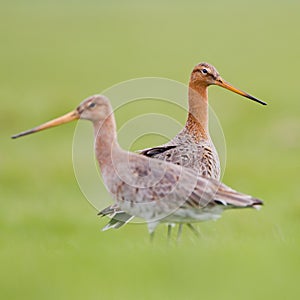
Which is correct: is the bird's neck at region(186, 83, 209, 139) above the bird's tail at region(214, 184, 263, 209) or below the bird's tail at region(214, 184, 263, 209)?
above

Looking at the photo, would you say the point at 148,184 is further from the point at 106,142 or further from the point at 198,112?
the point at 198,112

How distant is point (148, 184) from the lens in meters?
8.01

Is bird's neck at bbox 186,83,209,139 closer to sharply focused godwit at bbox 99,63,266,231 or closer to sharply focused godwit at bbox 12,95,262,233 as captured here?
sharply focused godwit at bbox 99,63,266,231

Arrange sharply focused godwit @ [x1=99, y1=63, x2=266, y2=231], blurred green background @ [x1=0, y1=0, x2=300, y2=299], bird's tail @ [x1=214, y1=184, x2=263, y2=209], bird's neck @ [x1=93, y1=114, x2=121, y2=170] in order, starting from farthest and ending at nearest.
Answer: sharply focused godwit @ [x1=99, y1=63, x2=266, y2=231] < bird's neck @ [x1=93, y1=114, x2=121, y2=170] < bird's tail @ [x1=214, y1=184, x2=263, y2=209] < blurred green background @ [x1=0, y1=0, x2=300, y2=299]

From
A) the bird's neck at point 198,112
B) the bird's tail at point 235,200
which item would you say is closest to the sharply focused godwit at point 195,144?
the bird's neck at point 198,112

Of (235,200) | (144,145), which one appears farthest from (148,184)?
(144,145)

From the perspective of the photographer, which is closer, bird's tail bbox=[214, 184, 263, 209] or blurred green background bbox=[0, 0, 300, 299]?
blurred green background bbox=[0, 0, 300, 299]

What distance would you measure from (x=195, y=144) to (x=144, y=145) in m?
9.76

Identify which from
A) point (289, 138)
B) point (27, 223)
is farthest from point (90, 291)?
point (289, 138)

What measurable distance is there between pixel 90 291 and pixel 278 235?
2.63 m

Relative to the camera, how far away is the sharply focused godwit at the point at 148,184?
314 inches

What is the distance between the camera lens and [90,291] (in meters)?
6.81

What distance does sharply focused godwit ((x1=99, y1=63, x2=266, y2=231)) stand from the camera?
28.9 feet

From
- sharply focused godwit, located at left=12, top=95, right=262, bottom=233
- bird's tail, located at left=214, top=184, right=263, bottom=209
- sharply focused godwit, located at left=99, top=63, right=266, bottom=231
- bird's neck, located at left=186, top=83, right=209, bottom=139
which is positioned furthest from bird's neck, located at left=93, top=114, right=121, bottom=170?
bird's neck, located at left=186, top=83, right=209, bottom=139
